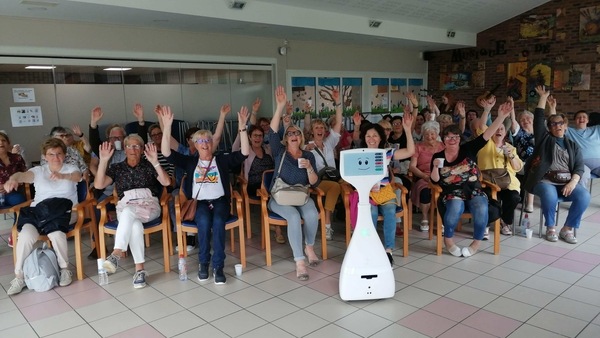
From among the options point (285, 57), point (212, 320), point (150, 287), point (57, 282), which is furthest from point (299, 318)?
point (285, 57)

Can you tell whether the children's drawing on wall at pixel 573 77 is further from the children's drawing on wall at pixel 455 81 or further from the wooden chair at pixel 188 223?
the wooden chair at pixel 188 223

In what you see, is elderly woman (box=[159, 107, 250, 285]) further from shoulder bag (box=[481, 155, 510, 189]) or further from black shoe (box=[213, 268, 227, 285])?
shoulder bag (box=[481, 155, 510, 189])

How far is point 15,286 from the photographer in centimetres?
351

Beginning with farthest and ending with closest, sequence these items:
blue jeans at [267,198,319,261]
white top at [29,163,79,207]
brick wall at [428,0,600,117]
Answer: brick wall at [428,0,600,117] → white top at [29,163,79,207] → blue jeans at [267,198,319,261]

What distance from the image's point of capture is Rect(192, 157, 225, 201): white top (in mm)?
3877

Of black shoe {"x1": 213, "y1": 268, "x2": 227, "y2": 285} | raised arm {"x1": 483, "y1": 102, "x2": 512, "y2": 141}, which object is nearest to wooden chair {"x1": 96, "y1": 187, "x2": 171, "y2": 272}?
black shoe {"x1": 213, "y1": 268, "x2": 227, "y2": 285}

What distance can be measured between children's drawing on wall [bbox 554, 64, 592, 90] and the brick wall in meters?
0.04

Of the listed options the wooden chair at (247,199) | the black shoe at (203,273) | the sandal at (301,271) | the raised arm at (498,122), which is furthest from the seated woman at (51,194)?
the raised arm at (498,122)

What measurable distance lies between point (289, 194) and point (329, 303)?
3.36 ft

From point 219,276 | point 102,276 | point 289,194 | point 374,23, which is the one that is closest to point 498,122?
point 289,194

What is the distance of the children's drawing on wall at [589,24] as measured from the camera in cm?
894

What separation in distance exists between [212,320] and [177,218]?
101 cm

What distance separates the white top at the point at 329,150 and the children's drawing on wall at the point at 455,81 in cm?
708

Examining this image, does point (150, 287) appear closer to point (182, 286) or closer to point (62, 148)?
point (182, 286)
